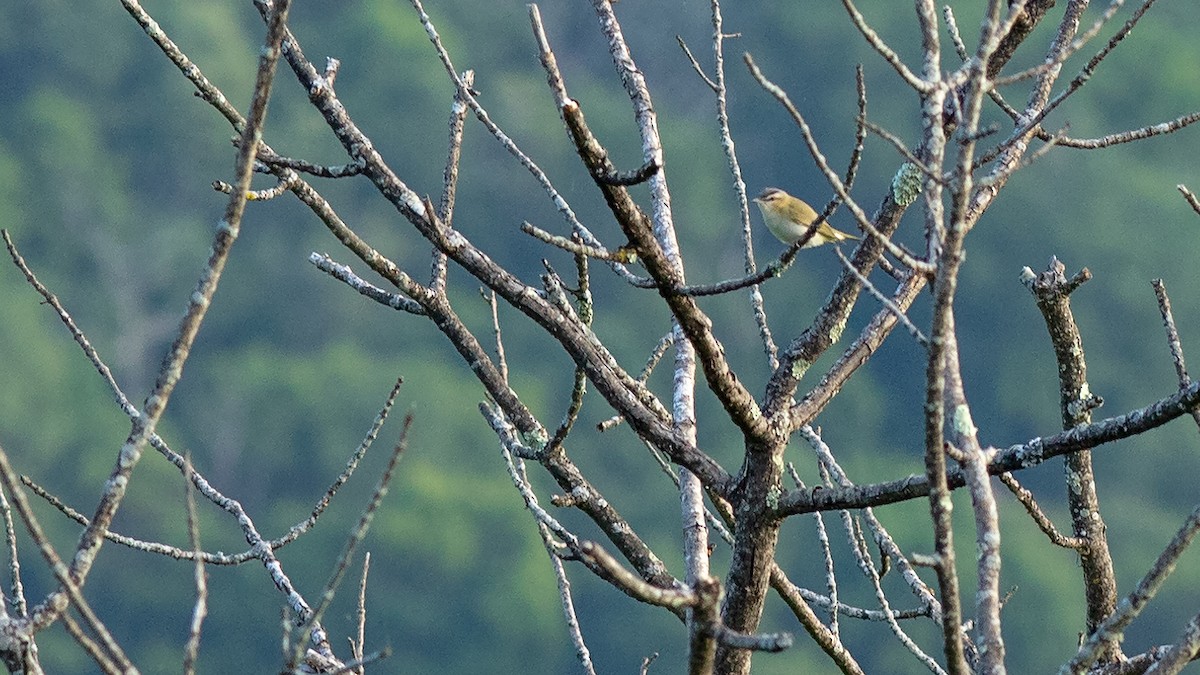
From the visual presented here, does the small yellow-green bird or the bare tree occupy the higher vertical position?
the small yellow-green bird

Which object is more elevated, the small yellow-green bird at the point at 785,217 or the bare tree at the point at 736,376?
the small yellow-green bird at the point at 785,217

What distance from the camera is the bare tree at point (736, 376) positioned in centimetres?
195

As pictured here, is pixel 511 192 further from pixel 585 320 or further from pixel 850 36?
pixel 585 320

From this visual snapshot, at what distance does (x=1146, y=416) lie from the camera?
84.7 inches

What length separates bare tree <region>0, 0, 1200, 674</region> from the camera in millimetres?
1946

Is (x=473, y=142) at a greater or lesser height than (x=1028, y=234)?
greater

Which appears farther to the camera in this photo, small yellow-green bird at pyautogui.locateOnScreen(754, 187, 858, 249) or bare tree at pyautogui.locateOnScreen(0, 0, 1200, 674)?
small yellow-green bird at pyautogui.locateOnScreen(754, 187, 858, 249)

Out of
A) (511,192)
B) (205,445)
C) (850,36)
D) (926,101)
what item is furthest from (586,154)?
(850,36)

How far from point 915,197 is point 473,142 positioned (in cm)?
4548

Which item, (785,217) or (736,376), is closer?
(736,376)

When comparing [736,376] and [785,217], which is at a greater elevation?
[785,217]

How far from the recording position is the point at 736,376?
2.70 meters

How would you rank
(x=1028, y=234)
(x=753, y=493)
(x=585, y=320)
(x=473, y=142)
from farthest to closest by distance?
1. (x=473, y=142)
2. (x=1028, y=234)
3. (x=585, y=320)
4. (x=753, y=493)

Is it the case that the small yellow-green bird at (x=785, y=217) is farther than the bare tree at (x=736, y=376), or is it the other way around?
the small yellow-green bird at (x=785, y=217)
